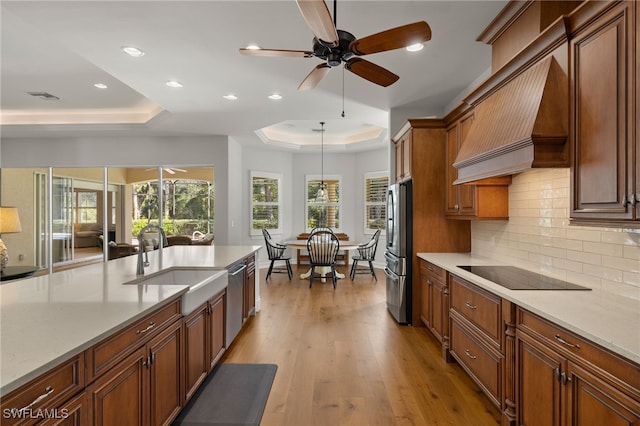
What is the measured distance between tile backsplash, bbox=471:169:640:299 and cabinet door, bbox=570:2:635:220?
406 mm

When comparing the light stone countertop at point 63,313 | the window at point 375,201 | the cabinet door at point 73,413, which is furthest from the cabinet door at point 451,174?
the window at point 375,201

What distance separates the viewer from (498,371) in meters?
2.00

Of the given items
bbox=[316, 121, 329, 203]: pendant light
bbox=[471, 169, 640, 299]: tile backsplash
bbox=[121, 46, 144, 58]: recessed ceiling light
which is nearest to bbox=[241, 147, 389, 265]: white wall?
bbox=[316, 121, 329, 203]: pendant light

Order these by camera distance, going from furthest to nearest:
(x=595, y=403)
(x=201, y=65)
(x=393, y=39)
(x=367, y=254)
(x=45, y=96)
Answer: (x=367, y=254)
(x=45, y=96)
(x=201, y=65)
(x=393, y=39)
(x=595, y=403)

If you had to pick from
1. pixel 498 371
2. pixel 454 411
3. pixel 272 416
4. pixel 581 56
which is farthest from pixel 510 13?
pixel 272 416

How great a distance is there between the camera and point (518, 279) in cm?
225

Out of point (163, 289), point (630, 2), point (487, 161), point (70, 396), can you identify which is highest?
point (630, 2)

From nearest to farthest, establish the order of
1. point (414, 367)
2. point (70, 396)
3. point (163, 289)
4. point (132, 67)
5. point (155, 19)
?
point (70, 396), point (163, 289), point (155, 19), point (414, 367), point (132, 67)

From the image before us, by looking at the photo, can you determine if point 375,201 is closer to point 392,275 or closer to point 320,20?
point 392,275

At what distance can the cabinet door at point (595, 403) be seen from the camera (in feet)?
3.76

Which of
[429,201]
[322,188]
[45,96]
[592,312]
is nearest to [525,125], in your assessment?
[592,312]

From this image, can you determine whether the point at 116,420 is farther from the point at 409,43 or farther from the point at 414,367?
the point at 409,43

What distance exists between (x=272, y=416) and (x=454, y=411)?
1233mm

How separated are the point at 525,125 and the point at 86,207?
280 inches
